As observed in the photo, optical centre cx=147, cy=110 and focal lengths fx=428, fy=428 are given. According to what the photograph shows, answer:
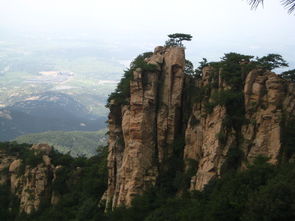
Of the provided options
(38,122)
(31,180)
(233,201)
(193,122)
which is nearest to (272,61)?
(193,122)

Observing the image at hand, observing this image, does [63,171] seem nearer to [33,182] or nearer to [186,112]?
[33,182]

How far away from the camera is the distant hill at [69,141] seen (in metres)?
108

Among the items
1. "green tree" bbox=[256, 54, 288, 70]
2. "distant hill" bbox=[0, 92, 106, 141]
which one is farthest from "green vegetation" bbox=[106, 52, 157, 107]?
"distant hill" bbox=[0, 92, 106, 141]

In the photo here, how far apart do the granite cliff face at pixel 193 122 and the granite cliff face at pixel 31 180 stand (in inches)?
372

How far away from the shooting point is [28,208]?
40125 mm

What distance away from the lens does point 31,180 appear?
41.1 m

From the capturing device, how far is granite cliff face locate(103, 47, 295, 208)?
82.6ft

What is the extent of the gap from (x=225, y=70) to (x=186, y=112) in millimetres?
4744

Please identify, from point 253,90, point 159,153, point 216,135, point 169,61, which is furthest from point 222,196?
point 169,61

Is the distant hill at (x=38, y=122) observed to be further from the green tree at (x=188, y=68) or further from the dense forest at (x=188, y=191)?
the green tree at (x=188, y=68)

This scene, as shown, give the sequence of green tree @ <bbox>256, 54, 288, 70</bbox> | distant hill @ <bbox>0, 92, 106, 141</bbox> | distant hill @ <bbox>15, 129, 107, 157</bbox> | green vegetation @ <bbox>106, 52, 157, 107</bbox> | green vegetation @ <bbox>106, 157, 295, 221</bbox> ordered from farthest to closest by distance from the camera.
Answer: distant hill @ <bbox>0, 92, 106, 141</bbox> < distant hill @ <bbox>15, 129, 107, 157</bbox> < green vegetation @ <bbox>106, 52, 157, 107</bbox> < green tree @ <bbox>256, 54, 288, 70</bbox> < green vegetation @ <bbox>106, 157, 295, 221</bbox>

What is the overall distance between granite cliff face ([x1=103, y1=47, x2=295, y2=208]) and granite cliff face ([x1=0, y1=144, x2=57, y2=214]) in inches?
372

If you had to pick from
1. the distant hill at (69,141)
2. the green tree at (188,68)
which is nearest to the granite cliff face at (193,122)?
the green tree at (188,68)

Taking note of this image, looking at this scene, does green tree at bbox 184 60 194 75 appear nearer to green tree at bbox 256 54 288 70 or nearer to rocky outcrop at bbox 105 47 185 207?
rocky outcrop at bbox 105 47 185 207
